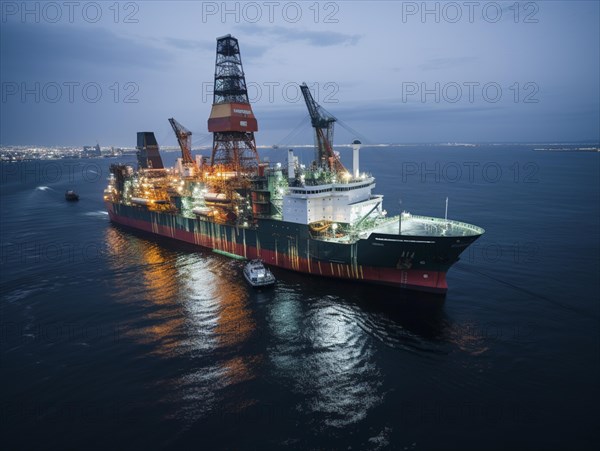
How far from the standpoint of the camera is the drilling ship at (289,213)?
92.4 feet

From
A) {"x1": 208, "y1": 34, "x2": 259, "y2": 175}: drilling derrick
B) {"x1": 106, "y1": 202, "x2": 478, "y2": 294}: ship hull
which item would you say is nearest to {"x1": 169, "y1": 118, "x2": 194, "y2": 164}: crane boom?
{"x1": 208, "y1": 34, "x2": 259, "y2": 175}: drilling derrick

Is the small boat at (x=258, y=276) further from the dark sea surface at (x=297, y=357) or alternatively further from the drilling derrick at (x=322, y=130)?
the drilling derrick at (x=322, y=130)

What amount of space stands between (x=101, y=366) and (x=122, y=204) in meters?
43.2

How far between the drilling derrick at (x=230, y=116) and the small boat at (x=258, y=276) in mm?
16447

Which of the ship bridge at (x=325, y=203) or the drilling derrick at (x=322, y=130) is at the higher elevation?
the drilling derrick at (x=322, y=130)

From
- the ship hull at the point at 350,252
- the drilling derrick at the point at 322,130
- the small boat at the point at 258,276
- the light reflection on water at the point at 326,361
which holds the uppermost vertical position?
the drilling derrick at the point at 322,130

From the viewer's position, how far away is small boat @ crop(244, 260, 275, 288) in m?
30.5

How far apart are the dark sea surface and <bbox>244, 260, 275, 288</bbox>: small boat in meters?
0.98

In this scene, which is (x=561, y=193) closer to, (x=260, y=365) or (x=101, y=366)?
(x=260, y=365)

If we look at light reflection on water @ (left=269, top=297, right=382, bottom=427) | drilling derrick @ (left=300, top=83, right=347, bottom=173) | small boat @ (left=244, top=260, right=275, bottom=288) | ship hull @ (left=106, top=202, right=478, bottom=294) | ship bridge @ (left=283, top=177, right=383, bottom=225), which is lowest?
light reflection on water @ (left=269, top=297, right=382, bottom=427)

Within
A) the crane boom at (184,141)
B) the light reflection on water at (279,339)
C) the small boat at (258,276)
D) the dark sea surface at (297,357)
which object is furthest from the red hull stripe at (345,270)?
the crane boom at (184,141)

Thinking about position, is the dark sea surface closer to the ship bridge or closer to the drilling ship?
the drilling ship

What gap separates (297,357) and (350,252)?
1128 cm

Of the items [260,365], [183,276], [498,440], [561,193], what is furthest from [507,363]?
[561,193]
